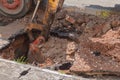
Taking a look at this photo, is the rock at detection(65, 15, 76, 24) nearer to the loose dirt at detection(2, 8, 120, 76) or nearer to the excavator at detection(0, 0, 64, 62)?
the loose dirt at detection(2, 8, 120, 76)

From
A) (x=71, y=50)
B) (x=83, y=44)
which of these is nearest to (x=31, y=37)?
(x=71, y=50)

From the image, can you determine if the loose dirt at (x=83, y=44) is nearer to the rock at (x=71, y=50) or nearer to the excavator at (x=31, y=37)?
the rock at (x=71, y=50)

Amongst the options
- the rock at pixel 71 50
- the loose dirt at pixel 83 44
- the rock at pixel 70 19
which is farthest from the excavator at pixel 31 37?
the rock at pixel 70 19

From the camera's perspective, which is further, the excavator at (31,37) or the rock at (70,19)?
the rock at (70,19)

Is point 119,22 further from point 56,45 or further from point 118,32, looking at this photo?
point 56,45

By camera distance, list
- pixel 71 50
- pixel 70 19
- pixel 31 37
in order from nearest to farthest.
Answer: pixel 71 50, pixel 31 37, pixel 70 19

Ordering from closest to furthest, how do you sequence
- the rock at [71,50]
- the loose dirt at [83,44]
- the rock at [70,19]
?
the loose dirt at [83,44] → the rock at [71,50] → the rock at [70,19]

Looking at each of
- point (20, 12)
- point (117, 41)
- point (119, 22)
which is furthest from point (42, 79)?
point (20, 12)

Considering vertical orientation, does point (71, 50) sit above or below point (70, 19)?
A: below

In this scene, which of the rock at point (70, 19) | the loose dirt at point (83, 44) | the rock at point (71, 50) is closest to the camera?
the loose dirt at point (83, 44)

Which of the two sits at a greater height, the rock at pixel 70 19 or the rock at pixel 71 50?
the rock at pixel 70 19

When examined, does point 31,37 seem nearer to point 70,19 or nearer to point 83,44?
point 70,19

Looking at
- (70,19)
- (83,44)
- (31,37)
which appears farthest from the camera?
(70,19)

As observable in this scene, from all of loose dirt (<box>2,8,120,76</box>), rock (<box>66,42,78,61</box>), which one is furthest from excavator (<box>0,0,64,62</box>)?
rock (<box>66,42,78,61</box>)
